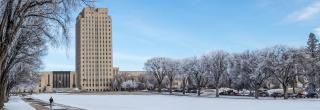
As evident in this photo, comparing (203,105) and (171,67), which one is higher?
(171,67)

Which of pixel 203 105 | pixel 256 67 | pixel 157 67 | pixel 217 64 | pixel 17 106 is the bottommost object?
pixel 17 106

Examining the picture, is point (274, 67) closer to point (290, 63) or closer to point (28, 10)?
point (290, 63)

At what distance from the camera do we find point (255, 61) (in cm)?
10150

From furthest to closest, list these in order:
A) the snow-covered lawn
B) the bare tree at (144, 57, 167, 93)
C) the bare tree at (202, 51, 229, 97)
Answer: the bare tree at (144, 57, 167, 93) → the bare tree at (202, 51, 229, 97) → the snow-covered lawn

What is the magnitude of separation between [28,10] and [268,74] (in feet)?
269

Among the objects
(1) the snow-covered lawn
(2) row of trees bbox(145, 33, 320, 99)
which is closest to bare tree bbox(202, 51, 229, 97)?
(2) row of trees bbox(145, 33, 320, 99)

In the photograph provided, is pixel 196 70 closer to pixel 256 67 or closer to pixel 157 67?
pixel 256 67

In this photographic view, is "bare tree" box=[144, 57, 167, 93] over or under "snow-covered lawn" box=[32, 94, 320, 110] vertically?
over

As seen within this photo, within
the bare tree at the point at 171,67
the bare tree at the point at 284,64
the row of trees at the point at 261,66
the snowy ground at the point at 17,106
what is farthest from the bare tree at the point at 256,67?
the bare tree at the point at 171,67

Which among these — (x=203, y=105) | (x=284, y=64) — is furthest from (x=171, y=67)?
(x=203, y=105)

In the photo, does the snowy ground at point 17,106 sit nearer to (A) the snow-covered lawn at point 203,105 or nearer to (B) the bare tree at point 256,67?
(A) the snow-covered lawn at point 203,105

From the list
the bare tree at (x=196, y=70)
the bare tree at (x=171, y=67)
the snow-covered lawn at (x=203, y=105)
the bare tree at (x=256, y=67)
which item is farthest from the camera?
the bare tree at (x=171, y=67)

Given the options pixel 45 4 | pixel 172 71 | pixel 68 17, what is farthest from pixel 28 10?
pixel 172 71

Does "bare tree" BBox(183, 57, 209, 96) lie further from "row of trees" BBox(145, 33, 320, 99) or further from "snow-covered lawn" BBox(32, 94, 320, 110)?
"snow-covered lawn" BBox(32, 94, 320, 110)
